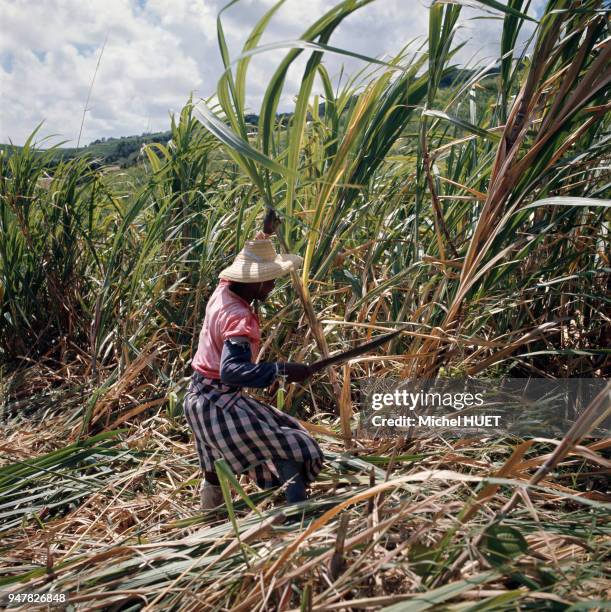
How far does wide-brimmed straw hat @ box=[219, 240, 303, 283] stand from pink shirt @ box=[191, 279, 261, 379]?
66mm

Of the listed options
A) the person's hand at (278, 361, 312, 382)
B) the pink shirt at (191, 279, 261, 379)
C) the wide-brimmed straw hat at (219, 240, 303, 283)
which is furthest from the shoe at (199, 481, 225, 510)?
the wide-brimmed straw hat at (219, 240, 303, 283)

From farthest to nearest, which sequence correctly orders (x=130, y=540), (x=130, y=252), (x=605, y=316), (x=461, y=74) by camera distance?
(x=130, y=252) < (x=461, y=74) < (x=605, y=316) < (x=130, y=540)

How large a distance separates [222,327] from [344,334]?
0.57 meters

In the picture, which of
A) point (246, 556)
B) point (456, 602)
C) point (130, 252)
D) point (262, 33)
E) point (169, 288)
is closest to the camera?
point (456, 602)

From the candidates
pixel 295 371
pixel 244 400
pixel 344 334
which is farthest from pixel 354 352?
pixel 344 334

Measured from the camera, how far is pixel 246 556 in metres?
1.23

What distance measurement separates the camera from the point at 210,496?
182 cm

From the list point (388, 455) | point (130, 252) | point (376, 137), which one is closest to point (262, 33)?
point (376, 137)

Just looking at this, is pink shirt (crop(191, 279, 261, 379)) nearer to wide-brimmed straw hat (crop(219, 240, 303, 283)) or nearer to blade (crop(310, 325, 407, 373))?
wide-brimmed straw hat (crop(219, 240, 303, 283))

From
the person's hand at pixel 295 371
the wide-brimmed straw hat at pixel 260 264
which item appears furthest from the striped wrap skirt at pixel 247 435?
the wide-brimmed straw hat at pixel 260 264

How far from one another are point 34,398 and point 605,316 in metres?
2.38

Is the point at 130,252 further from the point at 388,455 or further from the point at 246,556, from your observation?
the point at 246,556

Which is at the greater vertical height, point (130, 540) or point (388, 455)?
point (388, 455)

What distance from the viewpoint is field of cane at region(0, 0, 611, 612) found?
118 centimetres
